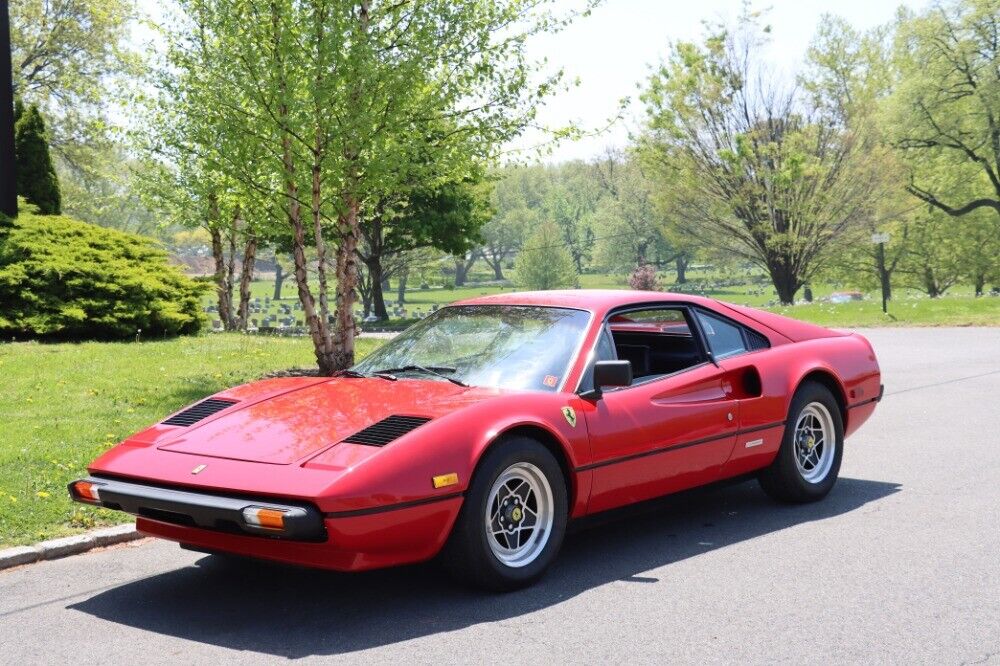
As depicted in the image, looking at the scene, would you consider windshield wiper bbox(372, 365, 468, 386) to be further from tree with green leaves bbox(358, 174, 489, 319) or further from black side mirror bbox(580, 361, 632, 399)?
tree with green leaves bbox(358, 174, 489, 319)

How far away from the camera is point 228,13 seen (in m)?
11.6

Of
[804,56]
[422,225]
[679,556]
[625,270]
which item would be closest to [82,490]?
[679,556]

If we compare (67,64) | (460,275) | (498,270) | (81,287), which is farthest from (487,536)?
(498,270)

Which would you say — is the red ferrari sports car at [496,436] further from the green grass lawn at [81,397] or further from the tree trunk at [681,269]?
the tree trunk at [681,269]

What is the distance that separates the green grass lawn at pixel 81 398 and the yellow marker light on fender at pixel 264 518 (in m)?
2.23

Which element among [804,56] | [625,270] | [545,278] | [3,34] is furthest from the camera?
[625,270]

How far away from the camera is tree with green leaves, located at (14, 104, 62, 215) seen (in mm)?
19594

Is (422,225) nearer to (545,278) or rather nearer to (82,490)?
(82,490)

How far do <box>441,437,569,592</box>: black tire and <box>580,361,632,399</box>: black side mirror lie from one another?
51cm

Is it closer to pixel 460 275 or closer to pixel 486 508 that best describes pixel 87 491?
pixel 486 508

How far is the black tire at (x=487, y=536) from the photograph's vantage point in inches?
185

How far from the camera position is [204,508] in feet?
14.5

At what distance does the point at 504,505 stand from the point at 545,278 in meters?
95.3

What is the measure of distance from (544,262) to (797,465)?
9404 cm
